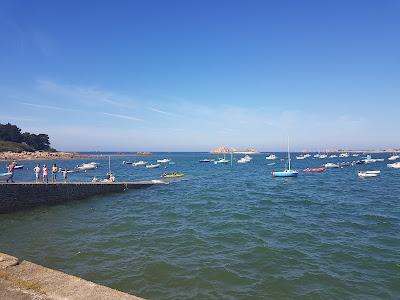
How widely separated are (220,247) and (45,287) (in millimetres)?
11911

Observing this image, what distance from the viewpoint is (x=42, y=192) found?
98.9 ft

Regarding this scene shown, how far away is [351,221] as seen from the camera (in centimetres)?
2392

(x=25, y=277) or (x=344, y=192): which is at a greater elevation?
(x=25, y=277)

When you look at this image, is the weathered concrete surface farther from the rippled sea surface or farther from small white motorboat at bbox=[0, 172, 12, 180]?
small white motorboat at bbox=[0, 172, 12, 180]

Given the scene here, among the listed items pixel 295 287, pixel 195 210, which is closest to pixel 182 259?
pixel 295 287

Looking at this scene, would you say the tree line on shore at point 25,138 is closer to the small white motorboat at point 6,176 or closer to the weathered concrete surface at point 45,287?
the small white motorboat at point 6,176

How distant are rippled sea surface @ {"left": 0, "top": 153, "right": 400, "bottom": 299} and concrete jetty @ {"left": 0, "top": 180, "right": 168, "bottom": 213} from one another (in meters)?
1.13

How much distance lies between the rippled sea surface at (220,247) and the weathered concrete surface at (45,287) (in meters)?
5.05

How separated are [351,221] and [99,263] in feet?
58.5

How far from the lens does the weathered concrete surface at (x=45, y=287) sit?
623 centimetres

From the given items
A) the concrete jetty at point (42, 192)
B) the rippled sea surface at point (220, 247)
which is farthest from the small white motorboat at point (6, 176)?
the rippled sea surface at point (220, 247)

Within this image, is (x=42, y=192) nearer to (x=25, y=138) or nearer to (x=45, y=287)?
(x=45, y=287)

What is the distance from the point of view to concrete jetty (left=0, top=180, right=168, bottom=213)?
2672 centimetres

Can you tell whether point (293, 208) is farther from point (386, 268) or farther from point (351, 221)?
point (386, 268)
